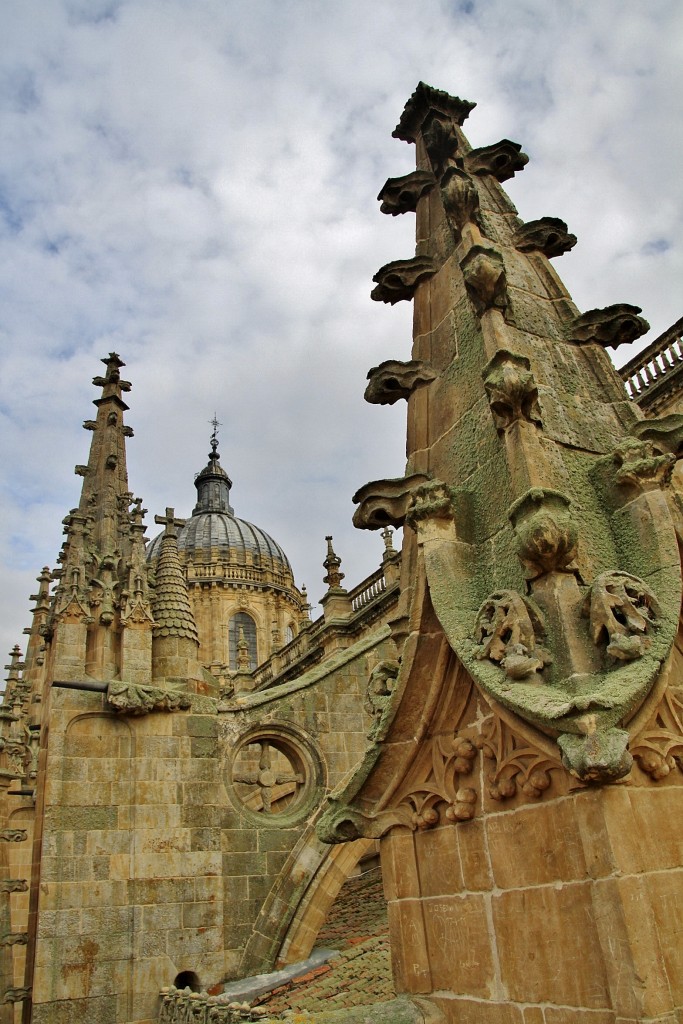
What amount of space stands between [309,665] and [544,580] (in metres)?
21.1

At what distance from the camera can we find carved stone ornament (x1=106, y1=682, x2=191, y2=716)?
772cm

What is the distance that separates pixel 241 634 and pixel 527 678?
36.6 metres

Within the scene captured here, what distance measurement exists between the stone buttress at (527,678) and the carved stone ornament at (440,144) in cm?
73

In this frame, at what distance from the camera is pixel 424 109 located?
17.6ft

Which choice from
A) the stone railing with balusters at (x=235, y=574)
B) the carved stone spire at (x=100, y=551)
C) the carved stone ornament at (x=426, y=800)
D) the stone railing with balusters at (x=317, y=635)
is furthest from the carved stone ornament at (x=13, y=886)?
the stone railing with balusters at (x=235, y=574)

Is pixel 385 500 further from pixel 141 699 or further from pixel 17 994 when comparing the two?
pixel 17 994

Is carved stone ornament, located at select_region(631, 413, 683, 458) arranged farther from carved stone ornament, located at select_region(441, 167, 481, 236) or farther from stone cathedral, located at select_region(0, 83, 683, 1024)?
carved stone ornament, located at select_region(441, 167, 481, 236)

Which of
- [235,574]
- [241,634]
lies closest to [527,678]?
[241,634]

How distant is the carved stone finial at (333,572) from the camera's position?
22812mm

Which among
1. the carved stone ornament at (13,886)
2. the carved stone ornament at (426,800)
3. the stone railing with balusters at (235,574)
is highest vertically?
the stone railing with balusters at (235,574)

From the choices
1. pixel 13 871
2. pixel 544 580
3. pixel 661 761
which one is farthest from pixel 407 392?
pixel 13 871

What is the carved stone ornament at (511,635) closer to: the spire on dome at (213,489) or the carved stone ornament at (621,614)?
the carved stone ornament at (621,614)

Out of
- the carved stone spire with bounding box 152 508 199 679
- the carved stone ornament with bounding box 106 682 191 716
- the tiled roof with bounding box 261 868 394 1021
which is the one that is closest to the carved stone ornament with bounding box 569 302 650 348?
the tiled roof with bounding box 261 868 394 1021

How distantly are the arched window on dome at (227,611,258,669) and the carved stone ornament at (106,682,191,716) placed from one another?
30.9m
